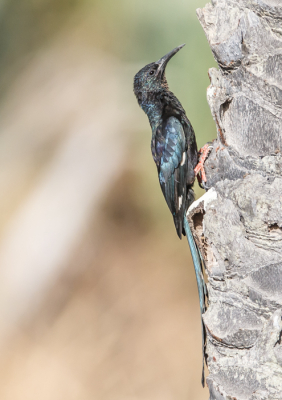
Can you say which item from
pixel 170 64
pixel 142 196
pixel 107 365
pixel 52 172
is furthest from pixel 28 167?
pixel 107 365

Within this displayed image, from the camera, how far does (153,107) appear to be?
3283 mm

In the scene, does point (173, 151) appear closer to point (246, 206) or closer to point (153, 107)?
point (153, 107)

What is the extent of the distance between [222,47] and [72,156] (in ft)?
10.6

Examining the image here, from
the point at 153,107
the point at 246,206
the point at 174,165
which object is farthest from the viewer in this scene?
the point at 153,107

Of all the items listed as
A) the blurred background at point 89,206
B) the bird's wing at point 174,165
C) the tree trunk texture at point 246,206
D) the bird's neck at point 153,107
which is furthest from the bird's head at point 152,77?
the tree trunk texture at point 246,206

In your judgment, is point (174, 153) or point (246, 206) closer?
point (246, 206)

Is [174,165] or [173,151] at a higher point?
[173,151]

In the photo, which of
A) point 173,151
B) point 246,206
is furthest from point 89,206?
point 246,206

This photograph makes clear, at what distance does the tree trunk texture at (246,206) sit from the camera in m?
1.49

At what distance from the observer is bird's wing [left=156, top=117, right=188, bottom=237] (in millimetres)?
2836

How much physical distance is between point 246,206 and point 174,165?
1413 millimetres

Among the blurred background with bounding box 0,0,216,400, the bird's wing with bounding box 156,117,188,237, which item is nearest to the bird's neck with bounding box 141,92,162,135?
the bird's wing with bounding box 156,117,188,237

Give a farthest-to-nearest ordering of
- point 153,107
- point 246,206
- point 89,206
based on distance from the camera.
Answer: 1. point 89,206
2. point 153,107
3. point 246,206

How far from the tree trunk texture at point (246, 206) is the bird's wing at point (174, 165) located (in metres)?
1.15
